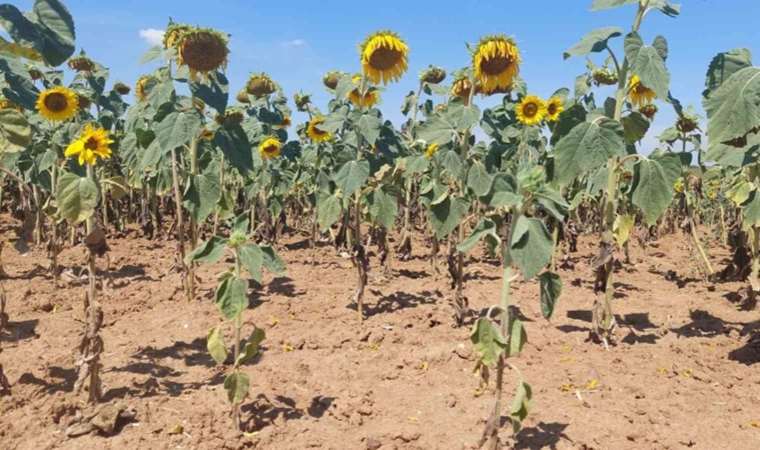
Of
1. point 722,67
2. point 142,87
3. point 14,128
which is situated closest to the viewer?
point 14,128

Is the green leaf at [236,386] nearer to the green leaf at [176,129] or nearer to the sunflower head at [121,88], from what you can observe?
the green leaf at [176,129]

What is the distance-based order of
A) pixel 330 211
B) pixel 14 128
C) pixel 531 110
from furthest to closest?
pixel 531 110, pixel 330 211, pixel 14 128

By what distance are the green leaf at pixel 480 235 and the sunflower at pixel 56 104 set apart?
407cm

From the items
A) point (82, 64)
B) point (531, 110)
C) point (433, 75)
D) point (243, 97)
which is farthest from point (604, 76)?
point (82, 64)

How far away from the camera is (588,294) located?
5.43 m

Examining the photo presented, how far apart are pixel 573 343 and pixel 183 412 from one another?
2.40m

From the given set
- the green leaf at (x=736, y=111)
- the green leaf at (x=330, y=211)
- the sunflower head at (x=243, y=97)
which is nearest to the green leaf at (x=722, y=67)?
the green leaf at (x=736, y=111)

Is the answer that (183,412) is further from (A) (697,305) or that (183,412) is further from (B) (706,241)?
(B) (706,241)

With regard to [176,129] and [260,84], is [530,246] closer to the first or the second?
[176,129]

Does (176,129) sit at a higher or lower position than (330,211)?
higher

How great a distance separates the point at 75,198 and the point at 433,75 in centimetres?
448

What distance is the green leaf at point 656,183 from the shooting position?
3.34m

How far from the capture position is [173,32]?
13.1 ft

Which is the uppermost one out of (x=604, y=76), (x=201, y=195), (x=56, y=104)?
(x=604, y=76)
